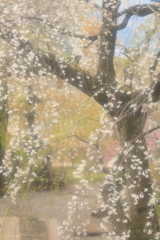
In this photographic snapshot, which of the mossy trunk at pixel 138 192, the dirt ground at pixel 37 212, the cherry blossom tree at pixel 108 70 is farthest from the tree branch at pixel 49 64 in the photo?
the dirt ground at pixel 37 212

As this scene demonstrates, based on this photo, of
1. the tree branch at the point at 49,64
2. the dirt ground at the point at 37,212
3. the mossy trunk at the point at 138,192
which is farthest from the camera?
the dirt ground at the point at 37,212

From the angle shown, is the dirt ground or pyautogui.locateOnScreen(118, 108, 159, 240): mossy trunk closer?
pyautogui.locateOnScreen(118, 108, 159, 240): mossy trunk

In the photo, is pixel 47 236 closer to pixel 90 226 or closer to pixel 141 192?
pixel 90 226

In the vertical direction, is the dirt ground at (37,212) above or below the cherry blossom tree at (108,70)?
below

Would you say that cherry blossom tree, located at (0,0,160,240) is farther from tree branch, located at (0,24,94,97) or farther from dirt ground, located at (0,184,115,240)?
dirt ground, located at (0,184,115,240)

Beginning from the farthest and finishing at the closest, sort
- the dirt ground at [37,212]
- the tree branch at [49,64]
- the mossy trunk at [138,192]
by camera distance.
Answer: the dirt ground at [37,212]
the mossy trunk at [138,192]
the tree branch at [49,64]

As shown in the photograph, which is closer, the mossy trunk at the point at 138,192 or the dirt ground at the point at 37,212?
the mossy trunk at the point at 138,192

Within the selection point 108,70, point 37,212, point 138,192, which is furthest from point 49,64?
point 37,212

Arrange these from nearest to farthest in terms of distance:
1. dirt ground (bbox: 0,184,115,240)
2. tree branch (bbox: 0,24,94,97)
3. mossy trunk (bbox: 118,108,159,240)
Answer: tree branch (bbox: 0,24,94,97) → mossy trunk (bbox: 118,108,159,240) → dirt ground (bbox: 0,184,115,240)

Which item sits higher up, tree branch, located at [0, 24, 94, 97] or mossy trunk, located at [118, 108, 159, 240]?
tree branch, located at [0, 24, 94, 97]

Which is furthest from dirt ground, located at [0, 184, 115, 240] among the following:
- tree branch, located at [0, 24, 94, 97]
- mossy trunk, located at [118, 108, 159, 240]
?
tree branch, located at [0, 24, 94, 97]

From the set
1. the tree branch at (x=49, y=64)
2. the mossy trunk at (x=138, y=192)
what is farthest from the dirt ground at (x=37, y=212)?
the tree branch at (x=49, y=64)

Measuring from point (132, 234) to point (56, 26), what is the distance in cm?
392

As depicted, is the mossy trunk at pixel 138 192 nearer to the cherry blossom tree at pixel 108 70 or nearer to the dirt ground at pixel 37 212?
the cherry blossom tree at pixel 108 70
